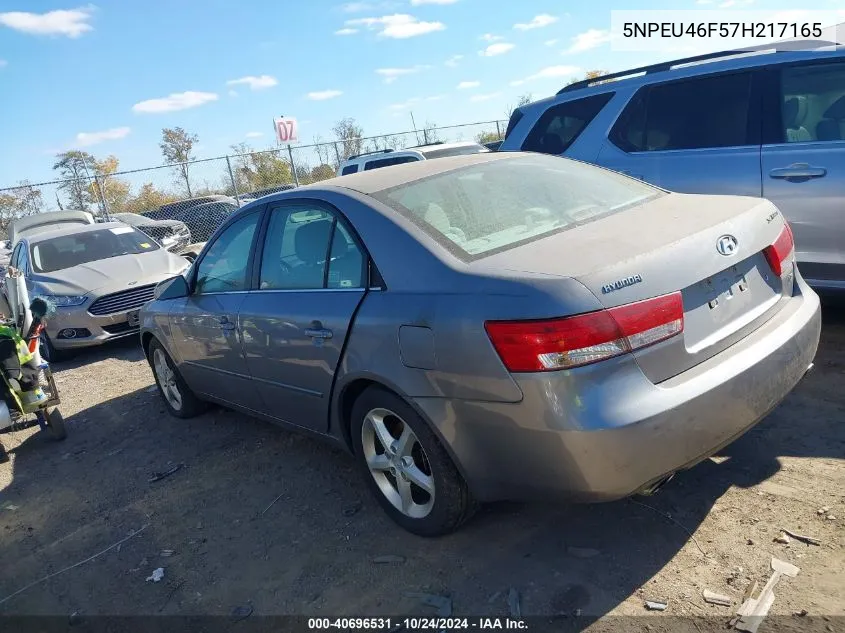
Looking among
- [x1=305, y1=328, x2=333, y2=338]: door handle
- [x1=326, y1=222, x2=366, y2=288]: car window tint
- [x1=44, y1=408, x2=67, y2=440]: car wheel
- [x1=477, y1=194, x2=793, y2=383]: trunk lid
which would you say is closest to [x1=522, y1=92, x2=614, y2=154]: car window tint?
[x1=477, y1=194, x2=793, y2=383]: trunk lid

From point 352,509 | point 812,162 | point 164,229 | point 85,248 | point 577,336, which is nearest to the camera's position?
point 577,336

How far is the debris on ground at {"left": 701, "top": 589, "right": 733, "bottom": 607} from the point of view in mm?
2406

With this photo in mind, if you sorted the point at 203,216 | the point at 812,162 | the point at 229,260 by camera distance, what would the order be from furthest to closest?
1. the point at 203,216
2. the point at 812,162
3. the point at 229,260

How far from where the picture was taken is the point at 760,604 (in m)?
2.38

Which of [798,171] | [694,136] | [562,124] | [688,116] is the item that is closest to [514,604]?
[798,171]

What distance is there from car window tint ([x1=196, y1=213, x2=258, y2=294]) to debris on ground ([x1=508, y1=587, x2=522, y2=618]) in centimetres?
234

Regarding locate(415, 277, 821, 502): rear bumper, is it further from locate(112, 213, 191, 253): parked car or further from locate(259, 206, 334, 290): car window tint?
locate(112, 213, 191, 253): parked car

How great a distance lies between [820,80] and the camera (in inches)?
179

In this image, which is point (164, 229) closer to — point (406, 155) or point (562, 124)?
point (406, 155)

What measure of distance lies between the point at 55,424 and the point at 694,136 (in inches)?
216

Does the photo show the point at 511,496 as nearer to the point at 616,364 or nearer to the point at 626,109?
the point at 616,364

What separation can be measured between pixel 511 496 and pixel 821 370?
262 centimetres

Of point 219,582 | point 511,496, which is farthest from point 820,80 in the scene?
point 219,582

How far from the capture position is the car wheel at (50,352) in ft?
27.0
